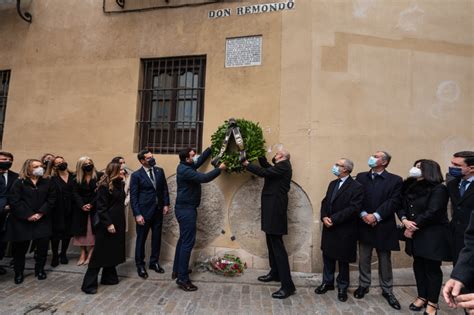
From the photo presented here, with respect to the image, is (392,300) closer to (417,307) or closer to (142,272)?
(417,307)

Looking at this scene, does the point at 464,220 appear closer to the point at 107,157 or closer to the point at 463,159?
the point at 463,159

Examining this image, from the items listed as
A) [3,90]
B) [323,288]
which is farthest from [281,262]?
[3,90]

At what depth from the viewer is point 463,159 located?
11.2ft

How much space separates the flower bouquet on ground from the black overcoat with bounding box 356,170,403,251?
1951mm

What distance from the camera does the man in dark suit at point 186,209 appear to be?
4418 mm

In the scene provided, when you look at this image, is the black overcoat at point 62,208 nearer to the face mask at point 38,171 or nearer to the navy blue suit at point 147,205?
the face mask at point 38,171

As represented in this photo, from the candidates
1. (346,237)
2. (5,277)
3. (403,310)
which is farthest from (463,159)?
(5,277)

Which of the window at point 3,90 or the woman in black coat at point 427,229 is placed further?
the window at point 3,90

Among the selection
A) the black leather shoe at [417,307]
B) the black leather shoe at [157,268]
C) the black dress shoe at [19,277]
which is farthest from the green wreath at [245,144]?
the black dress shoe at [19,277]

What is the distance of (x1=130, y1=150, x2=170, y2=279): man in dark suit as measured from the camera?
4934 millimetres

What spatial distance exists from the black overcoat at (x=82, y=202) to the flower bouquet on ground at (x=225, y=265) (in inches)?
80.5

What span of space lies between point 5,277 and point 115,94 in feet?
11.9

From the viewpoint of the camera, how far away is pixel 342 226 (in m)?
4.24

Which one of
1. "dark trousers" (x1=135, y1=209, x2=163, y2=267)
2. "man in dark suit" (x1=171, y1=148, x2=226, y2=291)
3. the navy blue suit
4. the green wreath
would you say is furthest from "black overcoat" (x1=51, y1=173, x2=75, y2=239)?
the green wreath
